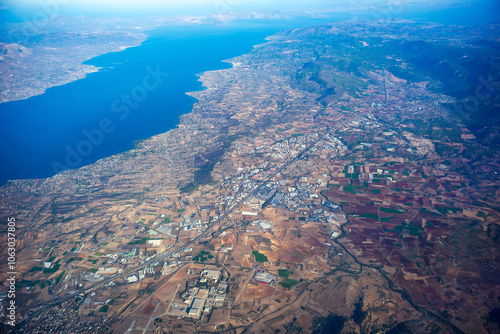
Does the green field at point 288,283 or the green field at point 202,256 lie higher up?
the green field at point 202,256

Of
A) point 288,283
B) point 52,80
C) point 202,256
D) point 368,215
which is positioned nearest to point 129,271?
point 202,256

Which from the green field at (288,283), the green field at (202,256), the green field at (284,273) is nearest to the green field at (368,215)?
the green field at (284,273)

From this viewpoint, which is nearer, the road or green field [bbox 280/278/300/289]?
the road

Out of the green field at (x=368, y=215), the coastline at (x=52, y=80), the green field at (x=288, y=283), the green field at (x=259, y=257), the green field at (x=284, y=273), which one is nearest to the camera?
the green field at (x=288, y=283)

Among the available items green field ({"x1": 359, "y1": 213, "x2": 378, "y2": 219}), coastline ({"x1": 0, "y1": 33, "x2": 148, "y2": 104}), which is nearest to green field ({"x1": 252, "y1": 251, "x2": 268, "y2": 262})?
green field ({"x1": 359, "y1": 213, "x2": 378, "y2": 219})

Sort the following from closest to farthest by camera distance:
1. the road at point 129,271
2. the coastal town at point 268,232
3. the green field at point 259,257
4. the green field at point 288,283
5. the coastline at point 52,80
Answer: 1. the coastal town at point 268,232
2. the road at point 129,271
3. the green field at point 288,283
4. the green field at point 259,257
5. the coastline at point 52,80

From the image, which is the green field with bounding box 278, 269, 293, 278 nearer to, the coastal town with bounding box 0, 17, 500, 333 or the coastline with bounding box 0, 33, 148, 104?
the coastal town with bounding box 0, 17, 500, 333

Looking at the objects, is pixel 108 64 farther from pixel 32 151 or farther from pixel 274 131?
pixel 274 131

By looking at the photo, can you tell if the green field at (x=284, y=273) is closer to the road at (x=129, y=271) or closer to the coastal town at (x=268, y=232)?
the coastal town at (x=268, y=232)

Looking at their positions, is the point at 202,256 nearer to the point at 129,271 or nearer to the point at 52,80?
the point at 129,271
